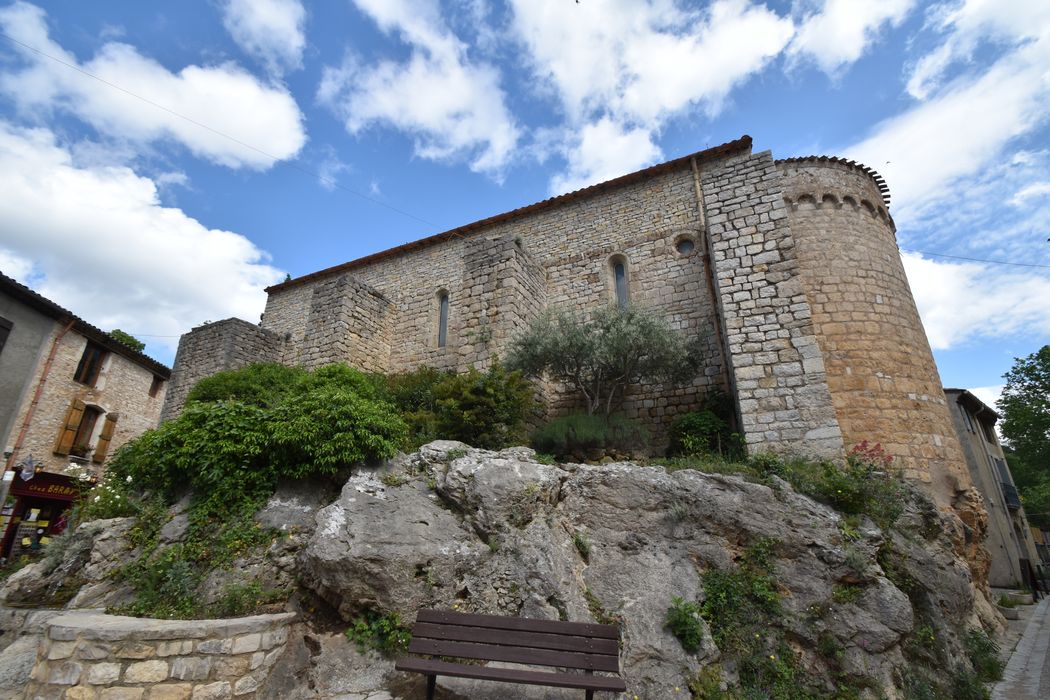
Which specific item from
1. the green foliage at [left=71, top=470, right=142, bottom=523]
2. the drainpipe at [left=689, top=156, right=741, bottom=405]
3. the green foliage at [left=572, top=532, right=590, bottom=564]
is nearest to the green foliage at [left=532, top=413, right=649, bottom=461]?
the green foliage at [left=572, top=532, right=590, bottom=564]

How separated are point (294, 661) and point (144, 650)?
4.19ft

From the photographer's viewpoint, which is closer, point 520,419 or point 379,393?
point 520,419

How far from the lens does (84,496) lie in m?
7.97

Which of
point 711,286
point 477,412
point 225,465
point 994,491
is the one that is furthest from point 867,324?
point 994,491

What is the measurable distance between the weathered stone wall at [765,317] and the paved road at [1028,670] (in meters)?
2.91

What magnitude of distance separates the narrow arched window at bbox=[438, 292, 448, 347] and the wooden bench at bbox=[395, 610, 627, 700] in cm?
1023

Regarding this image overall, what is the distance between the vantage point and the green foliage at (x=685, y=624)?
15.4 ft

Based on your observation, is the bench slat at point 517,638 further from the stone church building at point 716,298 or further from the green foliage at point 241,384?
the green foliage at point 241,384

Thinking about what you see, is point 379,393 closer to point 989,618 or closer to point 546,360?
point 546,360

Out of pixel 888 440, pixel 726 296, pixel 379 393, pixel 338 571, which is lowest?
pixel 338 571

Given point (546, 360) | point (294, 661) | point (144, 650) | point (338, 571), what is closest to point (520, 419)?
point (546, 360)

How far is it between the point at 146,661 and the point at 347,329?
384 inches

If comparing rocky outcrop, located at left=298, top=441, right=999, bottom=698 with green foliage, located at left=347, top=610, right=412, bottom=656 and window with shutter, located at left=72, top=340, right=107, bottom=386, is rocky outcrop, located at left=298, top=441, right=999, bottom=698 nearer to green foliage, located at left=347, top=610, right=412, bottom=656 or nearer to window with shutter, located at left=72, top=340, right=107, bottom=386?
green foliage, located at left=347, top=610, right=412, bottom=656

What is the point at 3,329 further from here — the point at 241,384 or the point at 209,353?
the point at 241,384
